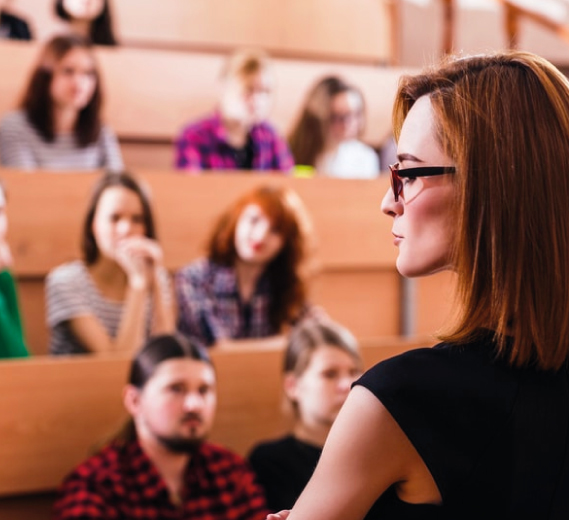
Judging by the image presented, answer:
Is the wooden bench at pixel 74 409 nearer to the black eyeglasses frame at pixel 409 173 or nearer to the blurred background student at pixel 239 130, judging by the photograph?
the blurred background student at pixel 239 130

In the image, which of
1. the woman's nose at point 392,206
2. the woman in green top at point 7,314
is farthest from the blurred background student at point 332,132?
the woman's nose at point 392,206

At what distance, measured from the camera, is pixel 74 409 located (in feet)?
3.59

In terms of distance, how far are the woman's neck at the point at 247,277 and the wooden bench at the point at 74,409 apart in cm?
16

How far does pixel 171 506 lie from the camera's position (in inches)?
40.3

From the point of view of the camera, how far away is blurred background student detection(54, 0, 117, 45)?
1.65m

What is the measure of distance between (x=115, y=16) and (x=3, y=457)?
103 centimetres

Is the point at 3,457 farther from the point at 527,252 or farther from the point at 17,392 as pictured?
the point at 527,252

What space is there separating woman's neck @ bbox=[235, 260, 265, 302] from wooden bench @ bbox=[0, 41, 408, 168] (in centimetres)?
46

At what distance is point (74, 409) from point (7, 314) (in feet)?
0.46

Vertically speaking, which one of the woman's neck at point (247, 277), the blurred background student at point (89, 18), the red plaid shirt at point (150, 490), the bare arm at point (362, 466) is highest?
the blurred background student at point (89, 18)

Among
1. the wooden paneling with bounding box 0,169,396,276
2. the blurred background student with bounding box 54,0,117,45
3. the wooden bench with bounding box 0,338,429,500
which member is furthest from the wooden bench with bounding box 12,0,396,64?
the wooden bench with bounding box 0,338,429,500

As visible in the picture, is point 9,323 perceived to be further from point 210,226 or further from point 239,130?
point 239,130

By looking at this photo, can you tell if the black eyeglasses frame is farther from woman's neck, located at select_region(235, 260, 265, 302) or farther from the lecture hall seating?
woman's neck, located at select_region(235, 260, 265, 302)

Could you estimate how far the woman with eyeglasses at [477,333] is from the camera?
0.34 meters
